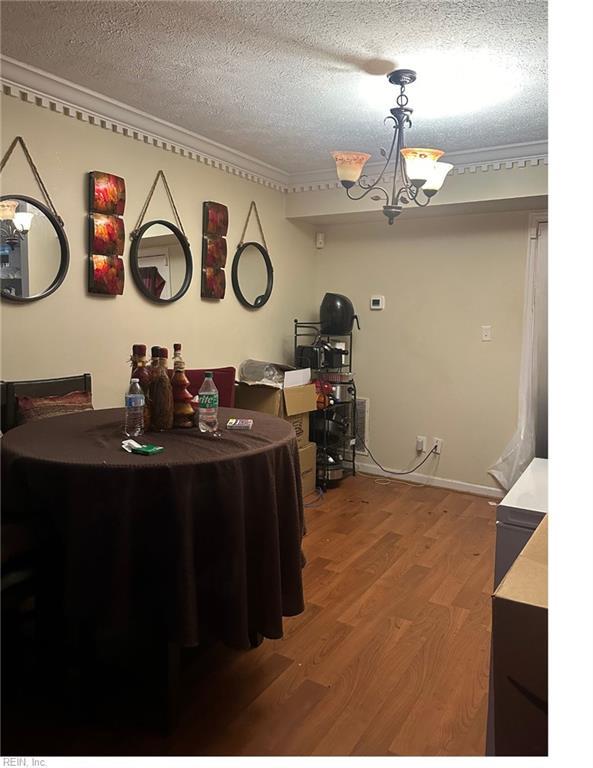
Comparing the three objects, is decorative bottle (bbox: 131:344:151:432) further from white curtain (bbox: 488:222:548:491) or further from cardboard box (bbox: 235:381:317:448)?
white curtain (bbox: 488:222:548:491)

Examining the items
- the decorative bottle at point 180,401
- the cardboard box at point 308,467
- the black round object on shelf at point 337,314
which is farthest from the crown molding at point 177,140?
the cardboard box at point 308,467

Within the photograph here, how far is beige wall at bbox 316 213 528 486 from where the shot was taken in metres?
4.06

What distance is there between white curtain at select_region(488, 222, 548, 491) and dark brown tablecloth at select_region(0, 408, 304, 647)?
8.77 feet

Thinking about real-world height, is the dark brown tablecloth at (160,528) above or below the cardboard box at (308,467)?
above

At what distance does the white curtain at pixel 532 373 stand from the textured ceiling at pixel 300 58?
97 cm

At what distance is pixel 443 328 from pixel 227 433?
2764mm

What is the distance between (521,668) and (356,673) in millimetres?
1322

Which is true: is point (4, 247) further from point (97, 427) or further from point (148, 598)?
point (148, 598)

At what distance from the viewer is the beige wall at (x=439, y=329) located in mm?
4059

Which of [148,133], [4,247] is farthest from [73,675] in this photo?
[148,133]

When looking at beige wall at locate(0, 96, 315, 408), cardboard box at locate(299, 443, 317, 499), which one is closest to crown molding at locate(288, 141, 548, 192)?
beige wall at locate(0, 96, 315, 408)

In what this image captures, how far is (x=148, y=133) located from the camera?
3213 millimetres

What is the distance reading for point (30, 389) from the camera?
2.64 meters

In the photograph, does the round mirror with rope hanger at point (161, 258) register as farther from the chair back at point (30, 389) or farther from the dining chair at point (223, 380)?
the chair back at point (30, 389)
